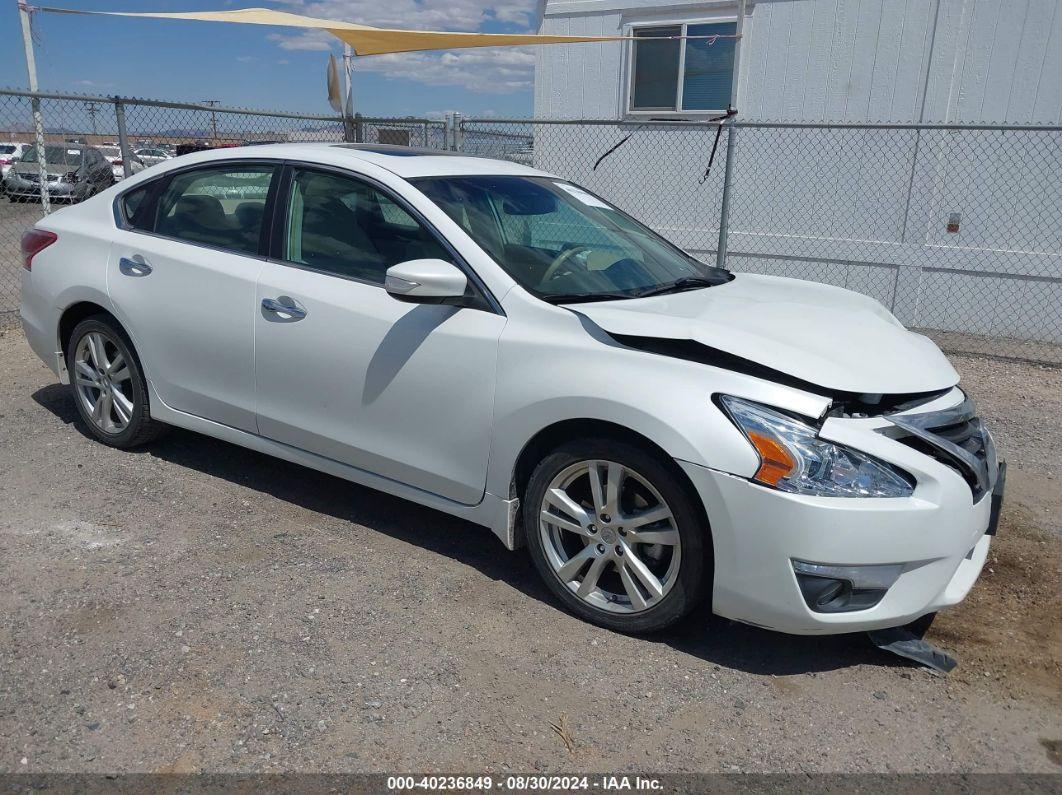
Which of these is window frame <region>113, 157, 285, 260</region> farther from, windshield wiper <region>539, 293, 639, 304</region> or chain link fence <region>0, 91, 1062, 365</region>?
chain link fence <region>0, 91, 1062, 365</region>

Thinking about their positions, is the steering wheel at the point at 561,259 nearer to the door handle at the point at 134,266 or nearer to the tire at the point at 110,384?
the door handle at the point at 134,266

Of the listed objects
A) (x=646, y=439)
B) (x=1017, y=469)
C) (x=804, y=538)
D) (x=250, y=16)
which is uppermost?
(x=250, y=16)

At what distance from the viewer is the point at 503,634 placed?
3301 mm

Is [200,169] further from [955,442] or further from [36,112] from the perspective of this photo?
[36,112]

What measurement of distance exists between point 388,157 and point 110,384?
204 centimetres

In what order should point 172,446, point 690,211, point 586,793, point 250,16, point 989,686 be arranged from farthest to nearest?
point 690,211, point 250,16, point 172,446, point 989,686, point 586,793

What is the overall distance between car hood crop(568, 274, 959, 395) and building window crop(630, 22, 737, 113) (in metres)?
6.31

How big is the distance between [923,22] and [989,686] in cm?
731

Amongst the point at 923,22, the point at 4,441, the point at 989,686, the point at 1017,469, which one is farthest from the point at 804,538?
the point at 923,22

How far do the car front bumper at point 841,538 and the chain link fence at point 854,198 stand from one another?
513 cm

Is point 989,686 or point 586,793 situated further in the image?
point 989,686

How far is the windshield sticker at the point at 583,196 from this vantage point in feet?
14.8

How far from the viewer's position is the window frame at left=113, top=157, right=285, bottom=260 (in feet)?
13.6

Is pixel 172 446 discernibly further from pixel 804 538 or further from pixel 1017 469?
pixel 1017 469
